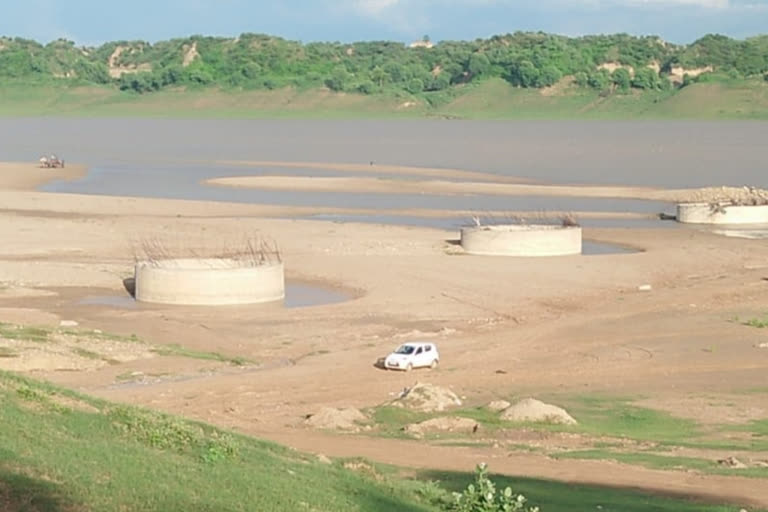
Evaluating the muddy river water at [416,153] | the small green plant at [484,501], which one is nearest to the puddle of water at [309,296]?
the small green plant at [484,501]

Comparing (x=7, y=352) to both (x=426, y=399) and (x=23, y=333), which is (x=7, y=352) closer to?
(x=23, y=333)

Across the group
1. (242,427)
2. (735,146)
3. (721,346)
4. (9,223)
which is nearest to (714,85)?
(735,146)

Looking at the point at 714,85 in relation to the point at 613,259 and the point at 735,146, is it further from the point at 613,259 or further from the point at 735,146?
the point at 613,259

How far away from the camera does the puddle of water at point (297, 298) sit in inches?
1678

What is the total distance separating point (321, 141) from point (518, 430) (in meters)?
132

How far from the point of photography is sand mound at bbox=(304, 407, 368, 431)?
2639cm

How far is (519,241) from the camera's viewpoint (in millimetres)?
53250

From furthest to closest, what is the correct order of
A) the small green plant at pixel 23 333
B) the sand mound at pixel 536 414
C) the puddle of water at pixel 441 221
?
the puddle of water at pixel 441 221 < the small green plant at pixel 23 333 < the sand mound at pixel 536 414

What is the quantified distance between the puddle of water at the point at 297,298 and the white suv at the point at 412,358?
31.9 ft

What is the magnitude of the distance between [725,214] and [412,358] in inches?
1545

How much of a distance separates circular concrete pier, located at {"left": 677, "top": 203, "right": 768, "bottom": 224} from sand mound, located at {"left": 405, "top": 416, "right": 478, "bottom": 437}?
44.1 m

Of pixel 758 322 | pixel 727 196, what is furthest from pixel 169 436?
pixel 727 196

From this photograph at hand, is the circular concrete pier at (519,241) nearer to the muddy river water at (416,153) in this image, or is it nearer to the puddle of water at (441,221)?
the puddle of water at (441,221)

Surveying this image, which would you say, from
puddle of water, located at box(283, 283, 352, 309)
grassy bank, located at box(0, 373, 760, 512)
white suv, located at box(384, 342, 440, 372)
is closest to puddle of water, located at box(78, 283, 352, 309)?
puddle of water, located at box(283, 283, 352, 309)
